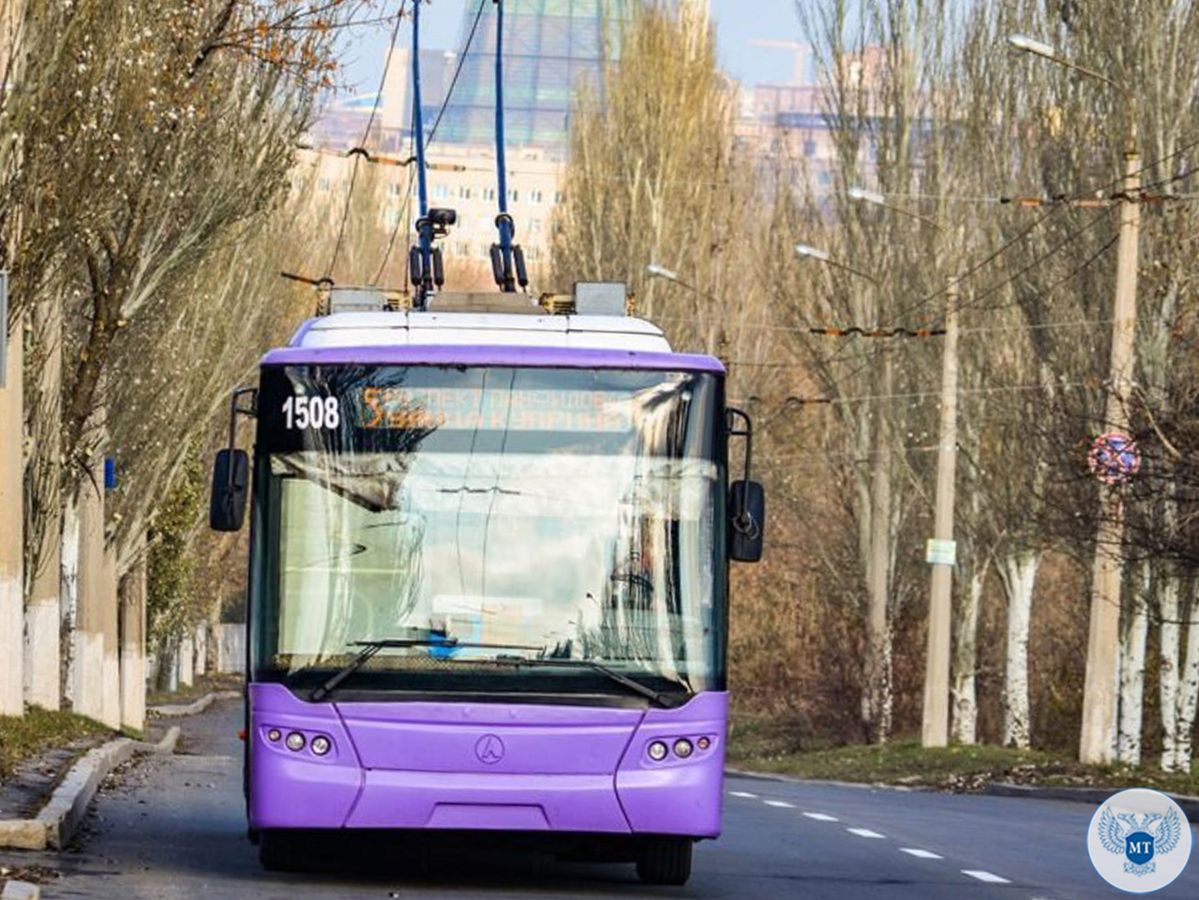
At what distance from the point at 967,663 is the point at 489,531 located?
126 ft

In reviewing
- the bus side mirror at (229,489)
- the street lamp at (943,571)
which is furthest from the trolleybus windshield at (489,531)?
the street lamp at (943,571)

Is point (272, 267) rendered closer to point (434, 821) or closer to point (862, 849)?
point (862, 849)

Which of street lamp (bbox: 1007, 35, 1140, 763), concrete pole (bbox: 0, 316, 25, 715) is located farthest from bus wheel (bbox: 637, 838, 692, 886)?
street lamp (bbox: 1007, 35, 1140, 763)

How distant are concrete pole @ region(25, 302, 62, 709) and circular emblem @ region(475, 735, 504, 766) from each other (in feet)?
51.6

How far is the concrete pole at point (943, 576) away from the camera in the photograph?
41.3 m

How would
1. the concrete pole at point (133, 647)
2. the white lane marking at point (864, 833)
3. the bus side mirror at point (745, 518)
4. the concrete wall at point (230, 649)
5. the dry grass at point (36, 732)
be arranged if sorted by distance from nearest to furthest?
the bus side mirror at point (745, 518) → the white lane marking at point (864, 833) → the dry grass at point (36, 732) → the concrete pole at point (133, 647) → the concrete wall at point (230, 649)

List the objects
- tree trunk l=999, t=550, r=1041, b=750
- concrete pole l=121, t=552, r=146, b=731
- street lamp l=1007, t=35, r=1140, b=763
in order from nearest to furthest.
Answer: street lamp l=1007, t=35, r=1140, b=763 < concrete pole l=121, t=552, r=146, b=731 < tree trunk l=999, t=550, r=1041, b=750

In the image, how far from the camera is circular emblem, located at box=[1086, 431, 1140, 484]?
28.9 meters

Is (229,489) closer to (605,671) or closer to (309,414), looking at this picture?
(309,414)

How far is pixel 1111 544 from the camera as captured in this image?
32000 mm

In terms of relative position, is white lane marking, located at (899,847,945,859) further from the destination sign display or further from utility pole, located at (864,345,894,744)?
utility pole, located at (864,345,894,744)

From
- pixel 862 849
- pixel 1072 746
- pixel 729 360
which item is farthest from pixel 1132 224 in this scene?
pixel 729 360

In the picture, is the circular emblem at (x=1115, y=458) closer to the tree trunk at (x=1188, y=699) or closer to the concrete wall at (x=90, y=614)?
the tree trunk at (x=1188, y=699)

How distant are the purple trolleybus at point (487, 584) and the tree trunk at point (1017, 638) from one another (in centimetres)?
3314
